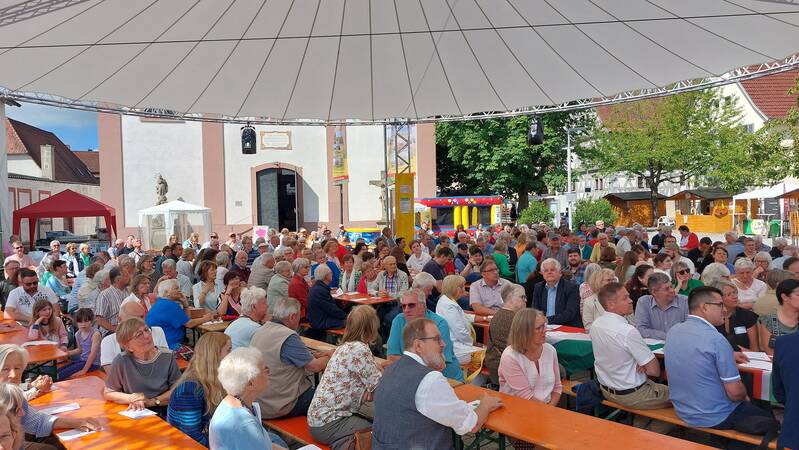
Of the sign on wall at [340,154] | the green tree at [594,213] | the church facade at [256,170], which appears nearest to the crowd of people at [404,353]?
the green tree at [594,213]

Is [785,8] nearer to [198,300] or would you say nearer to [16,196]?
[198,300]

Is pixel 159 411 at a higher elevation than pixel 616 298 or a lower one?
lower

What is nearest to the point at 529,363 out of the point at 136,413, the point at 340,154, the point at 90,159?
the point at 136,413

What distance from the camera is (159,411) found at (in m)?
4.46

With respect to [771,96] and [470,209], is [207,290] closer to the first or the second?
[470,209]

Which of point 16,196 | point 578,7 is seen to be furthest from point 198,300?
point 16,196

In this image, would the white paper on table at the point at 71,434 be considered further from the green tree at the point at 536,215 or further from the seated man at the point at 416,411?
the green tree at the point at 536,215

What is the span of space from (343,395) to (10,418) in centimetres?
181

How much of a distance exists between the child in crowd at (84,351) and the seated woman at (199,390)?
2159 mm

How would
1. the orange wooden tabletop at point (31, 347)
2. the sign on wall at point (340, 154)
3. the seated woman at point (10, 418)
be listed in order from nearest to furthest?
the seated woman at point (10, 418), the orange wooden tabletop at point (31, 347), the sign on wall at point (340, 154)

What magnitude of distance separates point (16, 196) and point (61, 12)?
36923 millimetres

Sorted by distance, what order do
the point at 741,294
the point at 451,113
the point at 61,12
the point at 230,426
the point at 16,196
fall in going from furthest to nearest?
1. the point at 16,196
2. the point at 451,113
3. the point at 61,12
4. the point at 741,294
5. the point at 230,426

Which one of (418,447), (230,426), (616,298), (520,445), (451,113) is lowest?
(520,445)

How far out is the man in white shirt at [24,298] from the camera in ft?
23.2
